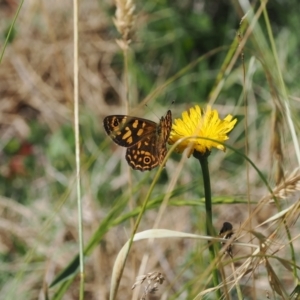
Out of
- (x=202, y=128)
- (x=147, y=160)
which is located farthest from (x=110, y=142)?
(x=202, y=128)

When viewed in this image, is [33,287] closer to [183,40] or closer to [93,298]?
[93,298]

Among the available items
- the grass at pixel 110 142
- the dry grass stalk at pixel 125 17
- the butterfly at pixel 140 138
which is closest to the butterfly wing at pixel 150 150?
the butterfly at pixel 140 138

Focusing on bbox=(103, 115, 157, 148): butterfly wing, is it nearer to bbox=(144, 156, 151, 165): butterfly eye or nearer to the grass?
bbox=(144, 156, 151, 165): butterfly eye

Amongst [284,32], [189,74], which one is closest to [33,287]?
[189,74]

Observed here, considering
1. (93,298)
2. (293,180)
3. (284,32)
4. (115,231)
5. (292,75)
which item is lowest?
(93,298)

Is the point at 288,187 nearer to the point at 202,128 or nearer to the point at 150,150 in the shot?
the point at 202,128

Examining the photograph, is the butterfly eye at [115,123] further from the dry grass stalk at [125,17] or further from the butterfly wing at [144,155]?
the dry grass stalk at [125,17]
